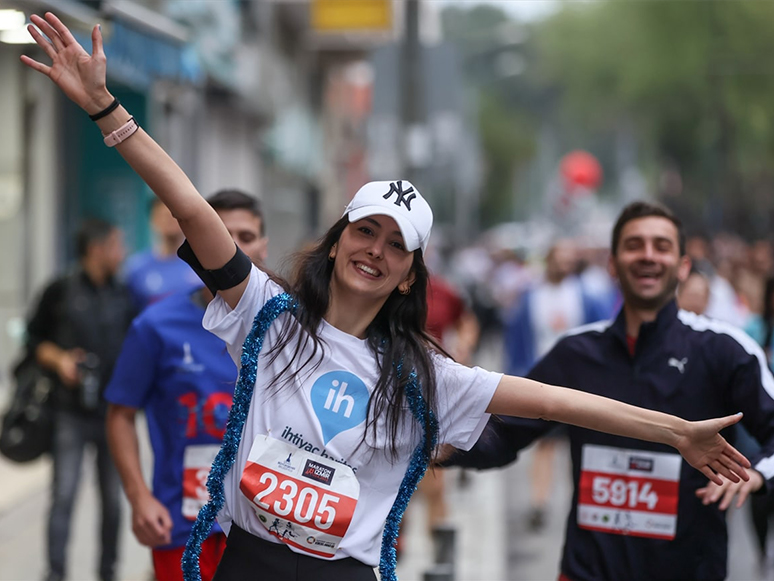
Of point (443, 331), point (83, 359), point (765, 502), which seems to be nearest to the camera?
point (765, 502)

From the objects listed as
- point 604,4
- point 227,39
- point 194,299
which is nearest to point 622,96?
point 604,4

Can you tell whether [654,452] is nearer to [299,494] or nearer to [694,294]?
[299,494]

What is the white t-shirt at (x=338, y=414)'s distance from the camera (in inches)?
127

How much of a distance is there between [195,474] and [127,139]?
1864 mm

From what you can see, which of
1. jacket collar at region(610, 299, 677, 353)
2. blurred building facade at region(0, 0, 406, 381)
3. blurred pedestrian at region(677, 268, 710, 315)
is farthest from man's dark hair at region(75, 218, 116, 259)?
jacket collar at region(610, 299, 677, 353)

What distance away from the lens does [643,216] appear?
15.5ft

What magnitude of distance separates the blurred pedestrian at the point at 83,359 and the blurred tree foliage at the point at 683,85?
2363 centimetres

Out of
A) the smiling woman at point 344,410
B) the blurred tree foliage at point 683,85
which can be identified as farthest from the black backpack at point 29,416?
the blurred tree foliage at point 683,85

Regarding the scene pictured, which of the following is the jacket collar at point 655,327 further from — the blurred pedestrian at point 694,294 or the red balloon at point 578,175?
the red balloon at point 578,175

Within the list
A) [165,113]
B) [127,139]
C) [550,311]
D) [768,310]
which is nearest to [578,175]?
[165,113]

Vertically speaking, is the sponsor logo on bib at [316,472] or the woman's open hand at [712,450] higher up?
the woman's open hand at [712,450]

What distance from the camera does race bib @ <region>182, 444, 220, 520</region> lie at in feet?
15.0

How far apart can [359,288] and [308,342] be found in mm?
190

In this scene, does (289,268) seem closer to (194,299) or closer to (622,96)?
(194,299)
